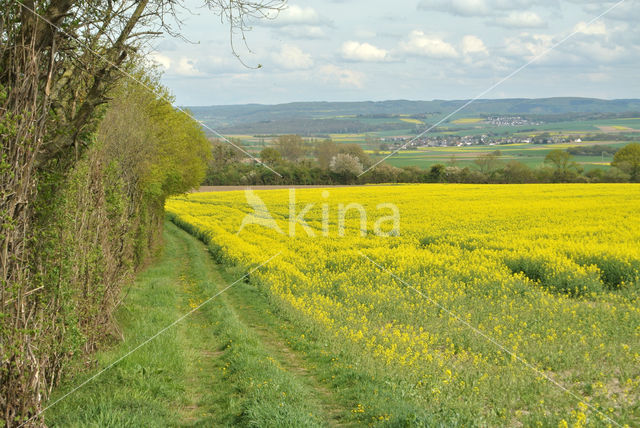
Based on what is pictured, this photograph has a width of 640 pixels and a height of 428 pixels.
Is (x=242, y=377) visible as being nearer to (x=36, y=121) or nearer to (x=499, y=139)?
(x=36, y=121)

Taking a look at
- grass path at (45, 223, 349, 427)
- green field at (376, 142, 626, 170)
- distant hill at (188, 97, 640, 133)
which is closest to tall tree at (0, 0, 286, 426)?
grass path at (45, 223, 349, 427)

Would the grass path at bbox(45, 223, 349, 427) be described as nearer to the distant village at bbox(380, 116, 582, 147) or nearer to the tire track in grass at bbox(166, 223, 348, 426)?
the tire track in grass at bbox(166, 223, 348, 426)

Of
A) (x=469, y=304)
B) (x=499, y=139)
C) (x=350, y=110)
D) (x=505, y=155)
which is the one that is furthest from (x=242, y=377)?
(x=505, y=155)

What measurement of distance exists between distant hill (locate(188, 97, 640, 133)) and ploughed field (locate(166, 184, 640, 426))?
4.69 metres

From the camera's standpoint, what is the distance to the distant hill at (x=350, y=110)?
60.2 ft

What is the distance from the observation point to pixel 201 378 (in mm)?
7988

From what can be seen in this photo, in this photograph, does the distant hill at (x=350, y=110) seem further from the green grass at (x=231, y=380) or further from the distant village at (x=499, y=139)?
the green grass at (x=231, y=380)

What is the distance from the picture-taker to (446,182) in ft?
133

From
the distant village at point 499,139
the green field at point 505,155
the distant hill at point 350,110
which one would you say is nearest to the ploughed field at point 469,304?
the green field at point 505,155

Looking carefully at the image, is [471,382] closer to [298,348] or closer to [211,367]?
[298,348]

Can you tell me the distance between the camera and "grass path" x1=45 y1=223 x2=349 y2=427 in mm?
6063

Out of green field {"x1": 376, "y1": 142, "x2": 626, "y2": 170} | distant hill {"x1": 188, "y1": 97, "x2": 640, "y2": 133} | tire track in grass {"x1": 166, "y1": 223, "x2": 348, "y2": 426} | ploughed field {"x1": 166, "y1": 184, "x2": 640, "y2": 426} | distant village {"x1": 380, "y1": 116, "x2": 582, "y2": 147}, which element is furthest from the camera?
green field {"x1": 376, "y1": 142, "x2": 626, "y2": 170}

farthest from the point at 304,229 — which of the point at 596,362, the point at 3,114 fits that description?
the point at 3,114

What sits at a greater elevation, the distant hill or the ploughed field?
the distant hill
